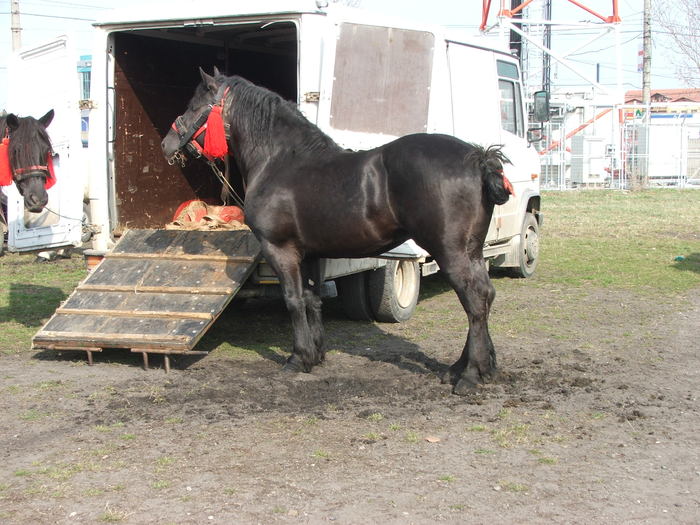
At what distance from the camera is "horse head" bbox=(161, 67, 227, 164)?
20.9 ft

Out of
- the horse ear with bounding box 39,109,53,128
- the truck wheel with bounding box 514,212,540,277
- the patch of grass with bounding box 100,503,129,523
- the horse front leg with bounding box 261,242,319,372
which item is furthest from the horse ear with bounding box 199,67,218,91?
the truck wheel with bounding box 514,212,540,277

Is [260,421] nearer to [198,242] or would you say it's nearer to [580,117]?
[198,242]

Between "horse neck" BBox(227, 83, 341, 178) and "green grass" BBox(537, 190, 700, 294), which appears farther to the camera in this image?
"green grass" BBox(537, 190, 700, 294)

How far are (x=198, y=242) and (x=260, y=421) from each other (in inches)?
104

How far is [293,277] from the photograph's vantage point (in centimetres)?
622

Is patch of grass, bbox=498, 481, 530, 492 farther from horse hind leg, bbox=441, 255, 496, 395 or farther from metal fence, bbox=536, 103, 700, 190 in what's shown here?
metal fence, bbox=536, 103, 700, 190

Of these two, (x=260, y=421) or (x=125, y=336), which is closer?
(x=260, y=421)

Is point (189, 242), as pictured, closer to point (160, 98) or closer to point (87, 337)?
point (87, 337)

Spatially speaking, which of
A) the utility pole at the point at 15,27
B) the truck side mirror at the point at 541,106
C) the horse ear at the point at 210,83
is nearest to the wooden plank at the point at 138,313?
the horse ear at the point at 210,83

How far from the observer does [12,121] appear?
21.2ft

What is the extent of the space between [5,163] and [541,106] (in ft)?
20.6

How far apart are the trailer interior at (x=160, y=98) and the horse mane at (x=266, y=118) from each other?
90 cm

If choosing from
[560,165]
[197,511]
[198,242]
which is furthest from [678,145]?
[197,511]

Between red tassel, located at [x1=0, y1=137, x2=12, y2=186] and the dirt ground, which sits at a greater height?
red tassel, located at [x1=0, y1=137, x2=12, y2=186]
